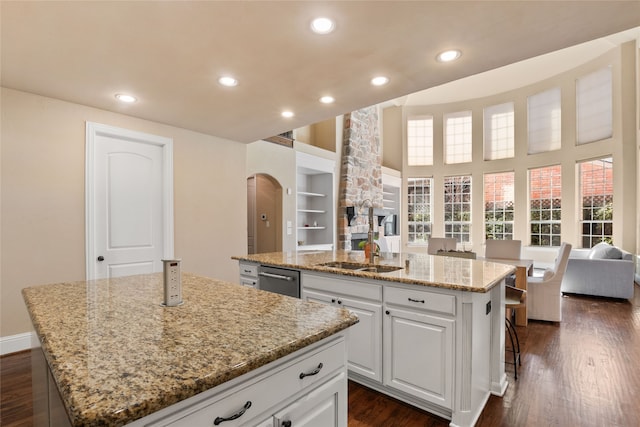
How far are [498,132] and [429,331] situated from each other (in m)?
8.23

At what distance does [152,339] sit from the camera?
3.30ft

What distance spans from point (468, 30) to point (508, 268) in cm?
166

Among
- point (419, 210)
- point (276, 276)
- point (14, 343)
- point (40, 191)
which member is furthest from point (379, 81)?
point (419, 210)

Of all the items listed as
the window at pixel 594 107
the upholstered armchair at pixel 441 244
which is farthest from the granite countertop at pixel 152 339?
the window at pixel 594 107

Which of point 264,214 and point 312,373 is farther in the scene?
point 264,214

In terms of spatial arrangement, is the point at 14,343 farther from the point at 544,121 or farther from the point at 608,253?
the point at 544,121

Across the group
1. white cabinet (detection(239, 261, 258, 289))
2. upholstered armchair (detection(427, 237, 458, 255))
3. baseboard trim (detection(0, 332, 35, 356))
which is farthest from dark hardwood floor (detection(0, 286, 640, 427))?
upholstered armchair (detection(427, 237, 458, 255))

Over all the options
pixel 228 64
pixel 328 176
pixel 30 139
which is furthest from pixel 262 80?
pixel 328 176

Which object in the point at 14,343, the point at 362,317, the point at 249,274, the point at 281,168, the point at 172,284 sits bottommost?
the point at 14,343

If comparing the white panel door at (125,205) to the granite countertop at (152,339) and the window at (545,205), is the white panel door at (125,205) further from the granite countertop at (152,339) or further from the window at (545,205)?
the window at (545,205)

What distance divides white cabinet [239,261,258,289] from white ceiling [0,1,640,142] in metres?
Answer: 1.62

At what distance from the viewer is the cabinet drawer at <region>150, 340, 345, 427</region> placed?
78 centimetres

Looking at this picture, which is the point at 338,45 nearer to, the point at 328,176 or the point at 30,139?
the point at 30,139

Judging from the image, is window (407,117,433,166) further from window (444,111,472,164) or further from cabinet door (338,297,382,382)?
cabinet door (338,297,382,382)
